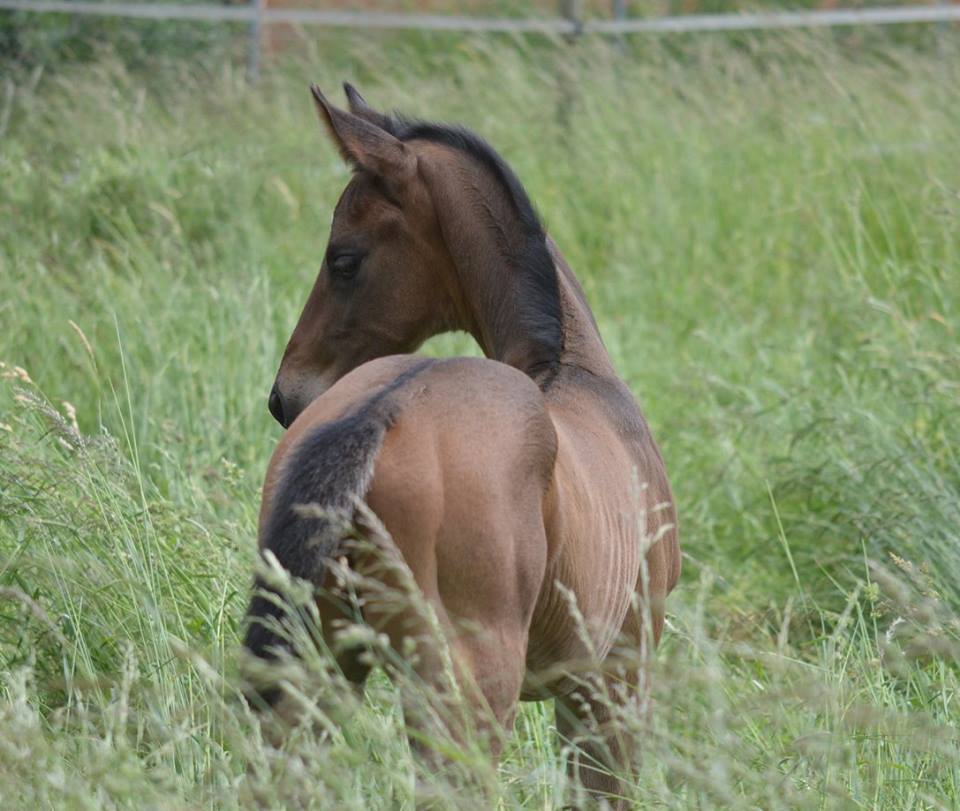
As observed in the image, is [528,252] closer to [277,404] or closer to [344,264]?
[344,264]

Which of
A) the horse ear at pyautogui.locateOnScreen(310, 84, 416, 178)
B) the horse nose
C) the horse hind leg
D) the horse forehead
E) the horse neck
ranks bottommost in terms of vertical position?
the horse hind leg

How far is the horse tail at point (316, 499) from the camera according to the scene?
191 cm

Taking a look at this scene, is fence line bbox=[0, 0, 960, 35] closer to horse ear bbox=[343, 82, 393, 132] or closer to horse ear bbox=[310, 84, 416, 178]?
horse ear bbox=[343, 82, 393, 132]

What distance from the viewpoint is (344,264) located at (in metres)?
3.06

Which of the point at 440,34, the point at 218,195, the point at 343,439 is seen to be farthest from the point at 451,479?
the point at 440,34

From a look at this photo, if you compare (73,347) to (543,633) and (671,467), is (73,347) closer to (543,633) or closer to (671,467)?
(671,467)

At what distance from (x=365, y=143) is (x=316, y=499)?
124cm

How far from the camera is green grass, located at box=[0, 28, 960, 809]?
2.09 meters

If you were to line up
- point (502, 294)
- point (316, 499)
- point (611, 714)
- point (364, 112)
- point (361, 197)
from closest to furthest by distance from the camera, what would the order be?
1. point (316, 499)
2. point (611, 714)
3. point (502, 294)
4. point (361, 197)
5. point (364, 112)

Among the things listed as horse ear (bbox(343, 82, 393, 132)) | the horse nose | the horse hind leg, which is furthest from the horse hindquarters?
horse ear (bbox(343, 82, 393, 132))

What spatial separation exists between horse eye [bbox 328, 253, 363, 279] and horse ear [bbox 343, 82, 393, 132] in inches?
12.4

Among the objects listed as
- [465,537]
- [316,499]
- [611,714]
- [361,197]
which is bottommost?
[611,714]

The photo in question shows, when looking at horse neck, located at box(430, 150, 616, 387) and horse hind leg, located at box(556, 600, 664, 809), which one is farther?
horse neck, located at box(430, 150, 616, 387)

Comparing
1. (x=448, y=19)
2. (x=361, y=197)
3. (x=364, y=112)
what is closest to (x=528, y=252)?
(x=361, y=197)
